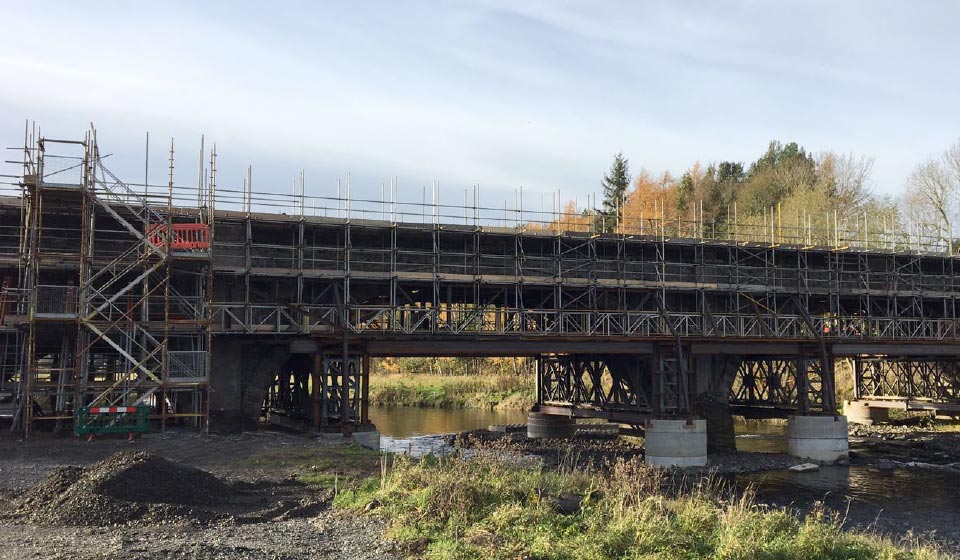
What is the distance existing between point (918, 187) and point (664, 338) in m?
44.6

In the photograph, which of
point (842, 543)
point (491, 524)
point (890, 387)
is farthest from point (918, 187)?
point (491, 524)

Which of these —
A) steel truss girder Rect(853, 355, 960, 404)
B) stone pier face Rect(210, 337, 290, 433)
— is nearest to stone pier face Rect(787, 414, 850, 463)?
steel truss girder Rect(853, 355, 960, 404)

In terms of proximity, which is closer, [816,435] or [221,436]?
[221,436]

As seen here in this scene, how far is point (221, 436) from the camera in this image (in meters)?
28.3

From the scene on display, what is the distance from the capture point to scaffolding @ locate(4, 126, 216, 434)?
1109 inches

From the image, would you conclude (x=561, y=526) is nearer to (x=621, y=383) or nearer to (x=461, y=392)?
(x=621, y=383)

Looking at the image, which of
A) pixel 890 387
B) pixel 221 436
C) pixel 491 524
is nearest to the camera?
pixel 491 524

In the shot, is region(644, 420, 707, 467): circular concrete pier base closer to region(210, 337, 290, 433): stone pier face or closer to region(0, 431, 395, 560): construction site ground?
region(0, 431, 395, 560): construction site ground

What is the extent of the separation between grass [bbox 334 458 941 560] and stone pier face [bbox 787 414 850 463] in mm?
20254

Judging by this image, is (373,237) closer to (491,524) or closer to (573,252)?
(573,252)

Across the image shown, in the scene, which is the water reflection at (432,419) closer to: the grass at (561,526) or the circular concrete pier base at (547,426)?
the circular concrete pier base at (547,426)

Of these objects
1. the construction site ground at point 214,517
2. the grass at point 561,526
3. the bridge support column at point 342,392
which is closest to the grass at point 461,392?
the bridge support column at point 342,392

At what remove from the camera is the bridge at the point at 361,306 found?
29.2 m

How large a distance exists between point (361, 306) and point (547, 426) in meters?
13.9
